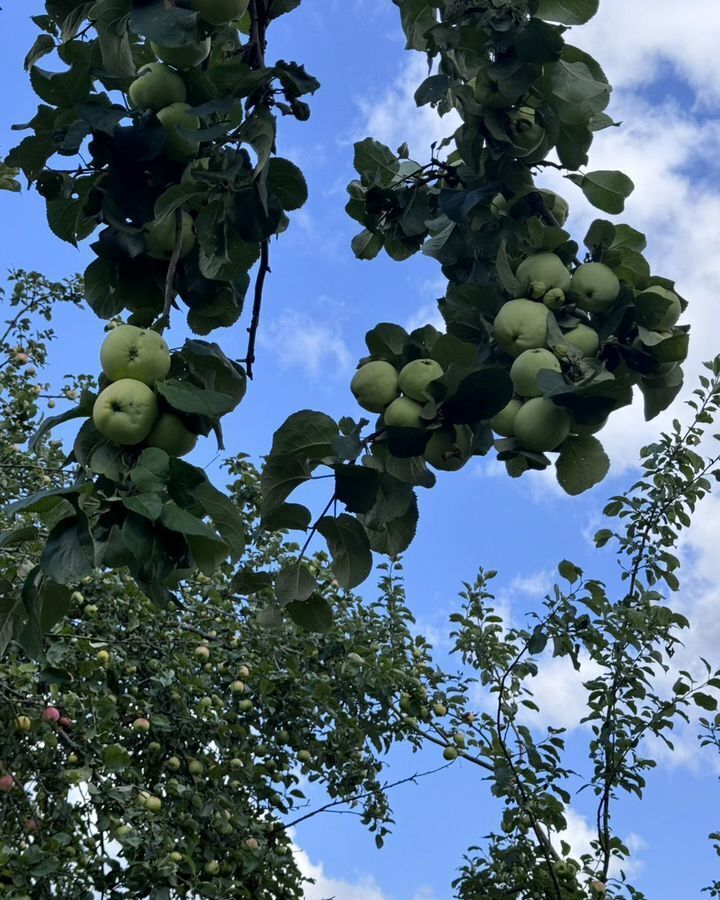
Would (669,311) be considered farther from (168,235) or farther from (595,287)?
(168,235)

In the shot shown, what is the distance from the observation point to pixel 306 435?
1.52 metres

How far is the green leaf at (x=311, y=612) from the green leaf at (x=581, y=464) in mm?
476

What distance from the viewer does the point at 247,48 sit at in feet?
5.59

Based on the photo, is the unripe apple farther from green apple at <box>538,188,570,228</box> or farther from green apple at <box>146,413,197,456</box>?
green apple at <box>538,188,570,228</box>

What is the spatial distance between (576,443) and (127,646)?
11.8ft

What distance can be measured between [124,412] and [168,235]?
0.44 metres

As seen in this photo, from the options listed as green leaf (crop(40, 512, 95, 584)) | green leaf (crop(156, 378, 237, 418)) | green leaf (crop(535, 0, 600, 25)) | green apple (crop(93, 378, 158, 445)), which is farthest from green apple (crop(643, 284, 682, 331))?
green leaf (crop(40, 512, 95, 584))

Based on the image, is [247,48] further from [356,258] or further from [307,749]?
[307,749]

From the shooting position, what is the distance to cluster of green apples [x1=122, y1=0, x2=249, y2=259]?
1.49 m

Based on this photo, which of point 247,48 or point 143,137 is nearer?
point 143,137

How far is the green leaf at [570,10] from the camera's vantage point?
5.52ft

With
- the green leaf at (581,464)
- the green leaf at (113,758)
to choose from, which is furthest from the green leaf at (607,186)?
the green leaf at (113,758)

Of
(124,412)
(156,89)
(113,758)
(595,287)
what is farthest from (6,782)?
(595,287)

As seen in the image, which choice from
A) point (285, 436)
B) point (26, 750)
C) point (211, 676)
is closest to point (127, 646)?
point (211, 676)
